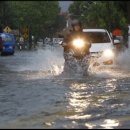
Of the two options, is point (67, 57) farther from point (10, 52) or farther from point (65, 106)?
point (10, 52)

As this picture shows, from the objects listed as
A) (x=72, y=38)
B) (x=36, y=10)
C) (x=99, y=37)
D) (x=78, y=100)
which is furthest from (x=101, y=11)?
(x=78, y=100)

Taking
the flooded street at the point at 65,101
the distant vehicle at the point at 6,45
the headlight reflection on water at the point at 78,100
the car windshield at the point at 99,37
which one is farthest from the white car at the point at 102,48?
the distant vehicle at the point at 6,45

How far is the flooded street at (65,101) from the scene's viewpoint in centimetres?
1045

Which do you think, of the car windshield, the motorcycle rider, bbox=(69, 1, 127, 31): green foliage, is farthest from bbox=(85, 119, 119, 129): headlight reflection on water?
the car windshield

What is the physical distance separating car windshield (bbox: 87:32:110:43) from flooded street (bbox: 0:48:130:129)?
223 inches

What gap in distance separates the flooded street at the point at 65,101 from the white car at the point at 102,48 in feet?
13.5

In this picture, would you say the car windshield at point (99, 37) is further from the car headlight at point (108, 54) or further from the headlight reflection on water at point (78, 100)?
the headlight reflection on water at point (78, 100)

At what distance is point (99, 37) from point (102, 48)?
55.7 inches

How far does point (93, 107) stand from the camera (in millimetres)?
12266

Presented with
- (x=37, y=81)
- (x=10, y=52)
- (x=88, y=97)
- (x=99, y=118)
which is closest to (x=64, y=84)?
(x=37, y=81)

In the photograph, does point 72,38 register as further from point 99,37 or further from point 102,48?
point 99,37

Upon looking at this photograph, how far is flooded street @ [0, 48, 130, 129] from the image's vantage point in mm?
10453

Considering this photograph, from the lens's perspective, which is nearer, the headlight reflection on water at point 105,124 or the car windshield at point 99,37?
the headlight reflection on water at point 105,124

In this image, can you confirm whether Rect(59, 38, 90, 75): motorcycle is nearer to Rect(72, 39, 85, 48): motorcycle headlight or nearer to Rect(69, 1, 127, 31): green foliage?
Rect(72, 39, 85, 48): motorcycle headlight
